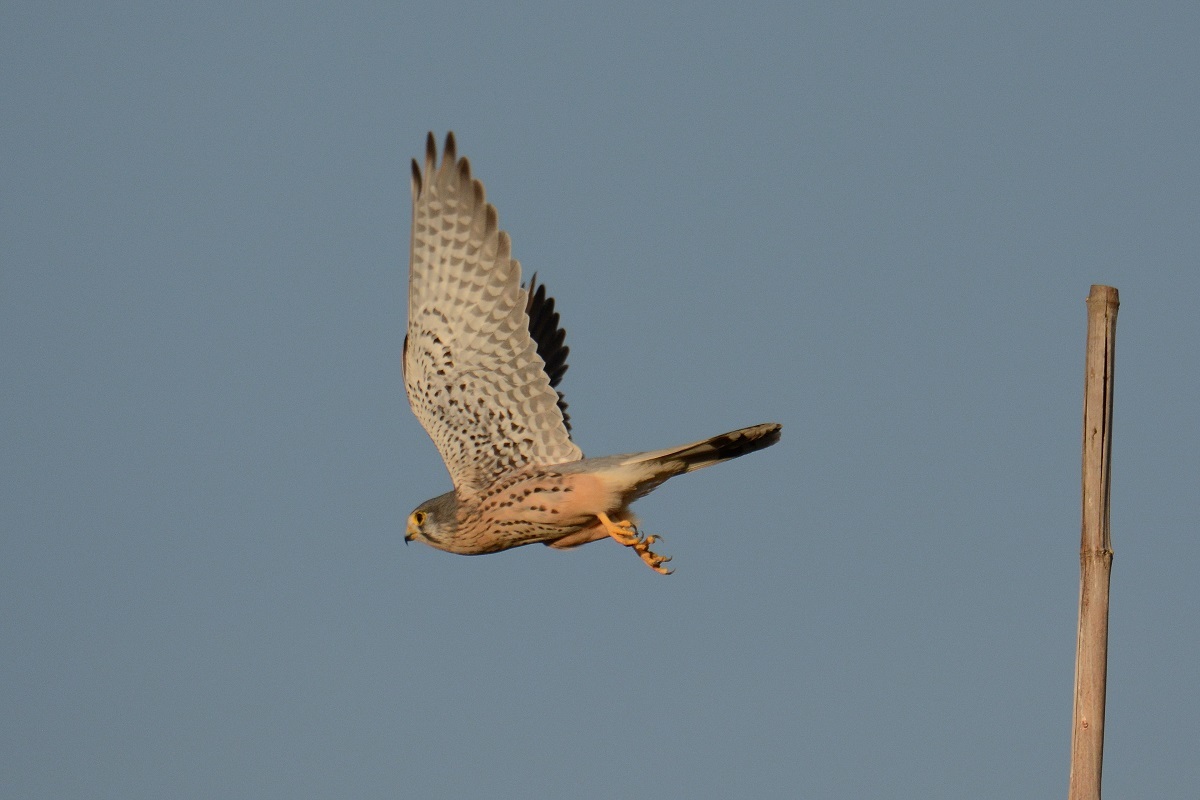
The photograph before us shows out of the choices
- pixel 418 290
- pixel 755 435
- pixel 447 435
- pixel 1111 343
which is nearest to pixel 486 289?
pixel 418 290

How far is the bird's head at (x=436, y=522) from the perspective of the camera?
711cm

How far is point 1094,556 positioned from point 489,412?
139 inches

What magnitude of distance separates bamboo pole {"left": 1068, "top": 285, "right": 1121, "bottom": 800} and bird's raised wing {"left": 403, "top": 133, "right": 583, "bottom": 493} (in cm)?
314

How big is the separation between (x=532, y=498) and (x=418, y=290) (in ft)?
3.75

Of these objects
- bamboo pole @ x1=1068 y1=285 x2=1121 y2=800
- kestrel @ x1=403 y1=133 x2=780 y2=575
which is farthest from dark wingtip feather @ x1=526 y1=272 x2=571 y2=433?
bamboo pole @ x1=1068 y1=285 x2=1121 y2=800

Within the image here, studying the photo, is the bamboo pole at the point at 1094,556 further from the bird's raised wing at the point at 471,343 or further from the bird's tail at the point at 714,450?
the bird's raised wing at the point at 471,343

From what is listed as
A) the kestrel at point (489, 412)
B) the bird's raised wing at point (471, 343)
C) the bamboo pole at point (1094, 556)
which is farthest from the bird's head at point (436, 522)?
the bamboo pole at point (1094, 556)

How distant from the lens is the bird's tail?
20.7 ft

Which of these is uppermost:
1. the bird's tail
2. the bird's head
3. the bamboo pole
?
the bird's tail

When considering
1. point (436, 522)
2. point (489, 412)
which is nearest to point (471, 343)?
point (489, 412)

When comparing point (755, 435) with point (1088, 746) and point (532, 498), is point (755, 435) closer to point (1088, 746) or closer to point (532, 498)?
point (532, 498)

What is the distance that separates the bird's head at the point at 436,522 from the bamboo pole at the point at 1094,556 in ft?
12.0

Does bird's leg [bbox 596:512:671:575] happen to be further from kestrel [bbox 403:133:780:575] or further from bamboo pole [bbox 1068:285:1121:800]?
bamboo pole [bbox 1068:285:1121:800]

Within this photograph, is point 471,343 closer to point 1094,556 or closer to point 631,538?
point 631,538
